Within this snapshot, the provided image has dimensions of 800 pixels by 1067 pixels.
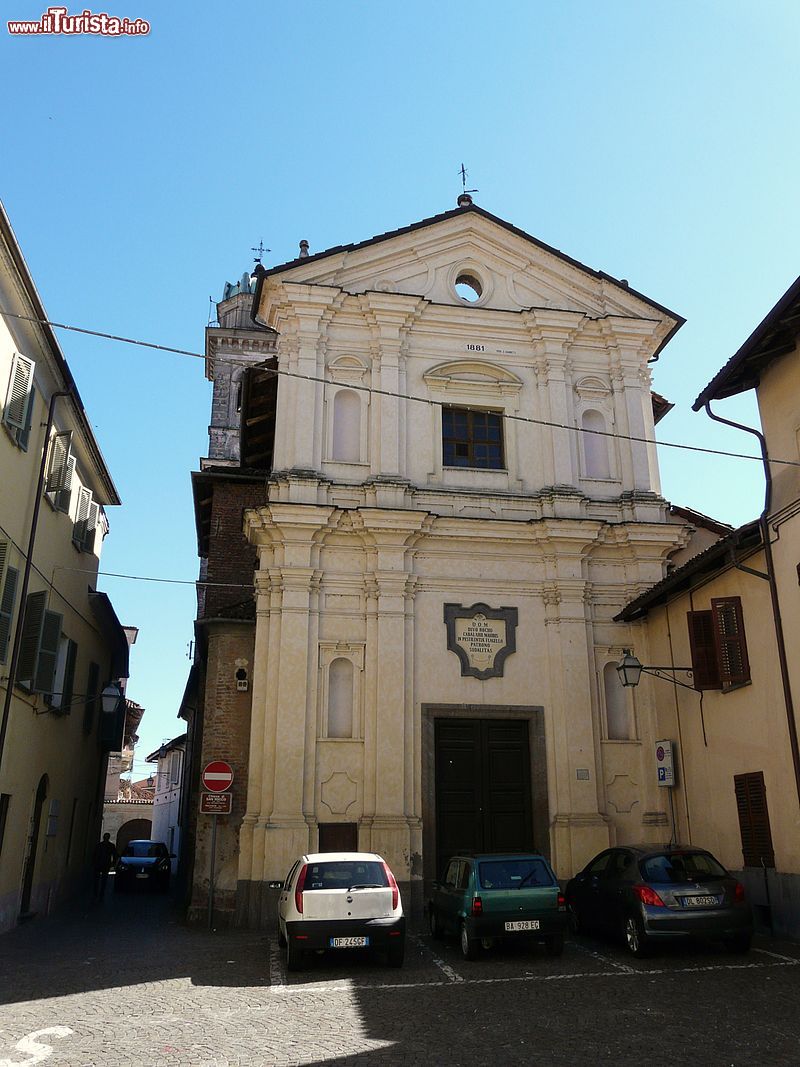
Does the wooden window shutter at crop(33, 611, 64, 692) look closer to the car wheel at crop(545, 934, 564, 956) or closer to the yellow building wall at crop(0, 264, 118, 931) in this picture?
the yellow building wall at crop(0, 264, 118, 931)

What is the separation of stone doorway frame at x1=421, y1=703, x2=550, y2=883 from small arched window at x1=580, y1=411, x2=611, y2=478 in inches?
210

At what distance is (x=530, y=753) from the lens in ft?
56.1

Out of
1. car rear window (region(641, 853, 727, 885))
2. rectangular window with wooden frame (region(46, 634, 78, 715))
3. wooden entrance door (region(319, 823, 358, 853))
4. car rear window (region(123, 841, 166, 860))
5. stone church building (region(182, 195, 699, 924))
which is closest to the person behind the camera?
car rear window (region(641, 853, 727, 885))

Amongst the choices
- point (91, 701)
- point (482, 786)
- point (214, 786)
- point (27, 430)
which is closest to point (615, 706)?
point (482, 786)

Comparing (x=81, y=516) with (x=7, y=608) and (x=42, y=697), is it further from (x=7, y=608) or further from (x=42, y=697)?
(x=7, y=608)

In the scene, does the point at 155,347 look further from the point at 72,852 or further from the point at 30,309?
the point at 72,852

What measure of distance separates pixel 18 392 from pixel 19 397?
88 mm

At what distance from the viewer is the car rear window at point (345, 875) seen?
1131 centimetres

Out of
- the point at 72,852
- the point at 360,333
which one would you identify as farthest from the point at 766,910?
the point at 72,852

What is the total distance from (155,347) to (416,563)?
26.8 feet

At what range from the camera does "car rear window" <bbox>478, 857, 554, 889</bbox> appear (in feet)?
38.5

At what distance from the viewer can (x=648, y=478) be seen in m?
Answer: 19.2

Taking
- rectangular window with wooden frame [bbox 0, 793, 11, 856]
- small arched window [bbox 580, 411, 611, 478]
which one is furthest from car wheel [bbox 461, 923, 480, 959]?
small arched window [bbox 580, 411, 611, 478]

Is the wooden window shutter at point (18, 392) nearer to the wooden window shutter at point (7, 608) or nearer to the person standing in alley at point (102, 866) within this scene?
the wooden window shutter at point (7, 608)
